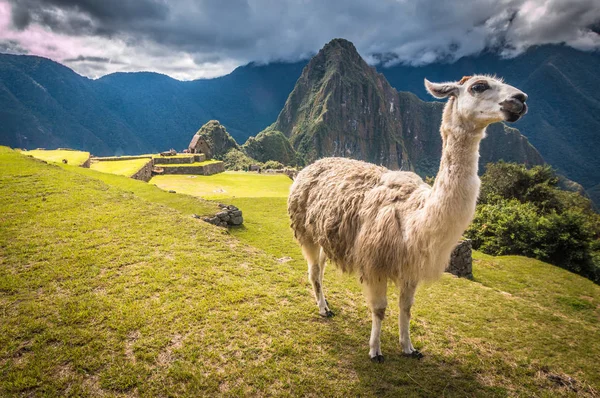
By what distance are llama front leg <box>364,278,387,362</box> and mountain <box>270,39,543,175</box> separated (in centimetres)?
13978

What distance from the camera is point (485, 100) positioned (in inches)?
97.9

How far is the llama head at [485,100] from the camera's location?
91.7 inches

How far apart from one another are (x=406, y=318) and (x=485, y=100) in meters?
2.63

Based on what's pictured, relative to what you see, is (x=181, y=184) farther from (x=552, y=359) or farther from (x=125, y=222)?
(x=552, y=359)

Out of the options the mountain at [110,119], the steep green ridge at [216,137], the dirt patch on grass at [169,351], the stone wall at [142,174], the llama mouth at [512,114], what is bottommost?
the dirt patch on grass at [169,351]

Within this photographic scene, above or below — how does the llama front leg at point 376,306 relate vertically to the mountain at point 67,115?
below

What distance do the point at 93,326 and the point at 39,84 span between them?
19991cm

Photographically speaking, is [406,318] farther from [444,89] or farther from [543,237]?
[543,237]

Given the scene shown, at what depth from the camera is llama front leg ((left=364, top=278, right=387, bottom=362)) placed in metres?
3.29

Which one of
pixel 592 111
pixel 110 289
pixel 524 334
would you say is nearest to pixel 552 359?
pixel 524 334

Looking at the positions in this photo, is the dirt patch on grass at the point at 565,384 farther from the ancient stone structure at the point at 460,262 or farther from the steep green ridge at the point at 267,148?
the steep green ridge at the point at 267,148

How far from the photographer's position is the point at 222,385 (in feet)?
8.95

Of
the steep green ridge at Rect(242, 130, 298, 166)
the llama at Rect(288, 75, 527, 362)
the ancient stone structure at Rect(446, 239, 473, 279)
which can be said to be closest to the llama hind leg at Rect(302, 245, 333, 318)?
the llama at Rect(288, 75, 527, 362)

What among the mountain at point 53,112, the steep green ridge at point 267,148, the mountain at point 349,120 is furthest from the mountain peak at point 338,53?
the mountain at point 53,112
